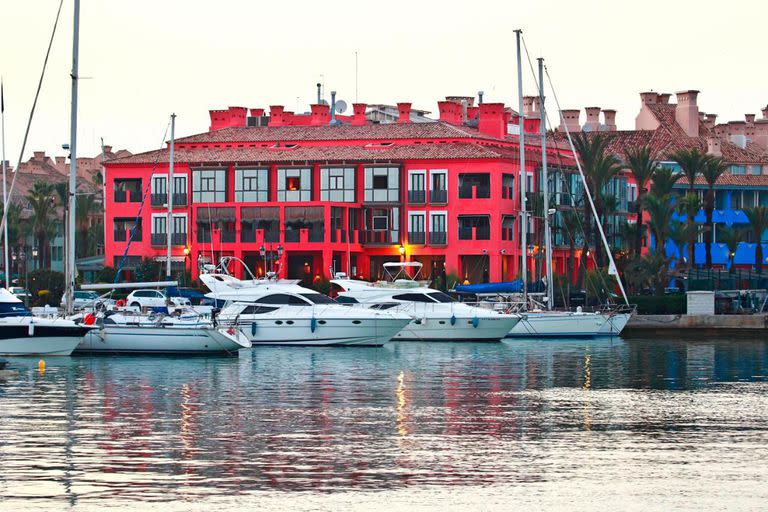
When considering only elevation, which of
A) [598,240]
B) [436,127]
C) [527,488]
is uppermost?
[436,127]

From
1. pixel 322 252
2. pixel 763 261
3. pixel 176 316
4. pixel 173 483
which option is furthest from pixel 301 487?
pixel 763 261

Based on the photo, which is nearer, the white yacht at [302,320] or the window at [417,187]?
the white yacht at [302,320]

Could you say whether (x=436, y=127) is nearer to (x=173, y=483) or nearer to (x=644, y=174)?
(x=644, y=174)

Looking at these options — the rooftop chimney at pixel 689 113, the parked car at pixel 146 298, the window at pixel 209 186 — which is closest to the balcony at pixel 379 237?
the window at pixel 209 186

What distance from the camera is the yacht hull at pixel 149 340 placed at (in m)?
54.5

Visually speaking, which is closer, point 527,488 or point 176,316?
point 527,488

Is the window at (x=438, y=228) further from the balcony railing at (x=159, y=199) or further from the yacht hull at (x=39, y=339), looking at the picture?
the yacht hull at (x=39, y=339)

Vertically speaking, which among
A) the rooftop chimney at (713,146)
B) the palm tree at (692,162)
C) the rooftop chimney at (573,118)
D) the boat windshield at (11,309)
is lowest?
the boat windshield at (11,309)

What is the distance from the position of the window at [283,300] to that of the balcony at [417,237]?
32194 mm

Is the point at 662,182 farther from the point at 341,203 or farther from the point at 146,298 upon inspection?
the point at 146,298

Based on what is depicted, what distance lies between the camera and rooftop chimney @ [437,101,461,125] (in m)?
106

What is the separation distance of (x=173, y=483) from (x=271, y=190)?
73.0 m

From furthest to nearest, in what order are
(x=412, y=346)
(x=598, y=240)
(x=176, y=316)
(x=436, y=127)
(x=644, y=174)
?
(x=436, y=127) < (x=644, y=174) < (x=598, y=240) < (x=412, y=346) < (x=176, y=316)

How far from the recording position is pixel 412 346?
6662 cm
